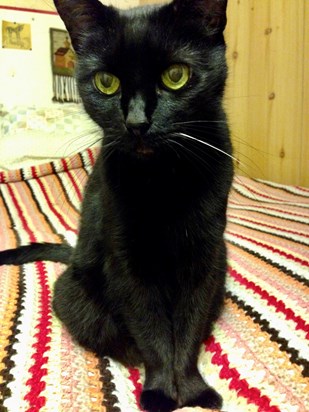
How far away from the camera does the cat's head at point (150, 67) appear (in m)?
0.63

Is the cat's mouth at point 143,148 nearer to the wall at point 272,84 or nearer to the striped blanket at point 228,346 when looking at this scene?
the striped blanket at point 228,346

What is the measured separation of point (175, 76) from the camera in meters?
0.65

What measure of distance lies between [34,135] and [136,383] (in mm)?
1742

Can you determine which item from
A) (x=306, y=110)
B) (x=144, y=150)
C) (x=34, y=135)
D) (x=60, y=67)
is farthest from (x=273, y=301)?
(x=60, y=67)

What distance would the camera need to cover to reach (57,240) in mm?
1413

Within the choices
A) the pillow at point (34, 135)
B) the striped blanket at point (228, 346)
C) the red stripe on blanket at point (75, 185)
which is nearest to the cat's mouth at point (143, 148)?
the striped blanket at point (228, 346)

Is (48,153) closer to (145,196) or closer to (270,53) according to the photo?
(270,53)

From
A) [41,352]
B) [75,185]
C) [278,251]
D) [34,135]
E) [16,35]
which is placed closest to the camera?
[41,352]

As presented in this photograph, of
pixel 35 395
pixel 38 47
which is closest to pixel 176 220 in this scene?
pixel 35 395

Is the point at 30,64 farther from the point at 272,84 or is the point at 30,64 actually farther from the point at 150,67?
the point at 150,67

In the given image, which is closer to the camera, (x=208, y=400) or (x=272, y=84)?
(x=208, y=400)

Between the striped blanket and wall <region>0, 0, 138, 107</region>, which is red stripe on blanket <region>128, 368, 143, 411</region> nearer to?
the striped blanket

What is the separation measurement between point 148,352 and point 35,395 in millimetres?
180

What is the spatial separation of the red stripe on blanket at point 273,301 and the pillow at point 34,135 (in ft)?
4.54
